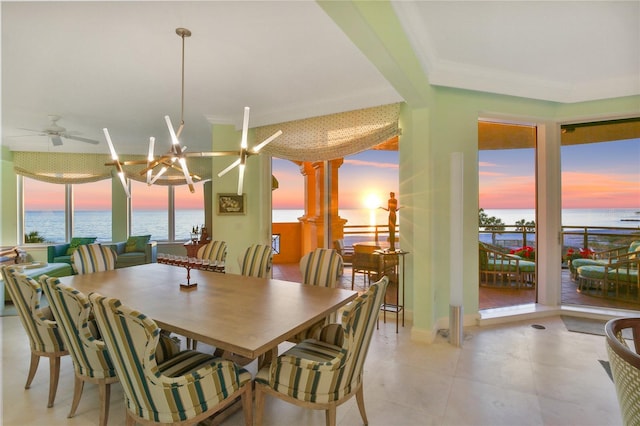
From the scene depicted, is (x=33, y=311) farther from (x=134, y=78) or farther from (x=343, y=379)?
(x=134, y=78)

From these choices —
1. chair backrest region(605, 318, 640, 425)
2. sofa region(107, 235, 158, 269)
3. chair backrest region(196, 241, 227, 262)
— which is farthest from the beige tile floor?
sofa region(107, 235, 158, 269)

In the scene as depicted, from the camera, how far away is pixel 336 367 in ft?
5.02

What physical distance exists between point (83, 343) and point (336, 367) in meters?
1.45

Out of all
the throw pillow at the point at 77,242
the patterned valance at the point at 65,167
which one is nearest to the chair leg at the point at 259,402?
the patterned valance at the point at 65,167

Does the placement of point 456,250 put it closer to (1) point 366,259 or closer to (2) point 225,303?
(1) point 366,259

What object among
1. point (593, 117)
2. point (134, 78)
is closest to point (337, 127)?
point (134, 78)

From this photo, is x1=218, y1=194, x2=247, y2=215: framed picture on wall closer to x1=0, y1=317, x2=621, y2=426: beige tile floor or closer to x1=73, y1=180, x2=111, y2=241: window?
x1=0, y1=317, x2=621, y2=426: beige tile floor

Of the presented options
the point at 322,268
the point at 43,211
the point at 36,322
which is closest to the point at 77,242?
the point at 43,211

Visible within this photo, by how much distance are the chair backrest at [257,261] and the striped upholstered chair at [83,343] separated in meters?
1.22

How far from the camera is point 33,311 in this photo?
→ 2045 millimetres

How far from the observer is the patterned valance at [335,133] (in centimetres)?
351

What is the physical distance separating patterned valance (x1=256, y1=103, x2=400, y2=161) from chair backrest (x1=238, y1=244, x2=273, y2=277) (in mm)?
1466

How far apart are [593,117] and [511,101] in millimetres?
938

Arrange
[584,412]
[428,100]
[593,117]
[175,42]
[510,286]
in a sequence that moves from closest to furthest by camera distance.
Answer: [584,412] → [175,42] → [428,100] → [593,117] → [510,286]
